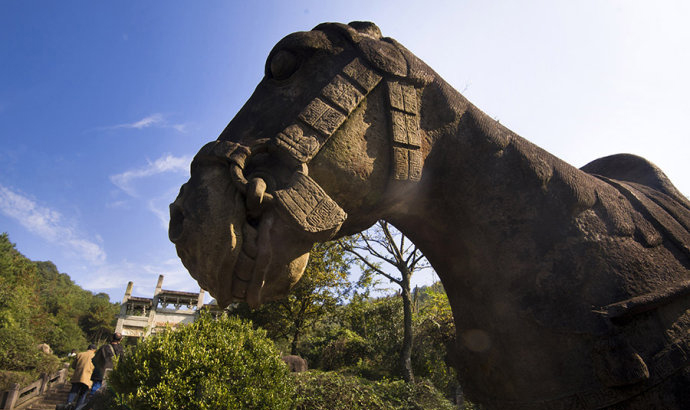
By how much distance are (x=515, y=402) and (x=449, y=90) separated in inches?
59.8

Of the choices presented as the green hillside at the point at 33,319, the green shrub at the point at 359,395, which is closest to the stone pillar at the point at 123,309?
the green hillside at the point at 33,319

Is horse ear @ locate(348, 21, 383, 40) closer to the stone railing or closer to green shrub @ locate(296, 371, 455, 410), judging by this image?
green shrub @ locate(296, 371, 455, 410)

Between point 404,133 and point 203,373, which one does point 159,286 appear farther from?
point 404,133

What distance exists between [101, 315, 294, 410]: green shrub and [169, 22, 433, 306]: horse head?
510 centimetres

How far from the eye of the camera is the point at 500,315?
167 centimetres

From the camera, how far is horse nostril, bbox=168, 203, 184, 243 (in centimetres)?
138

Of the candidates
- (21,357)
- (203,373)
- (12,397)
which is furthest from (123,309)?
(203,373)

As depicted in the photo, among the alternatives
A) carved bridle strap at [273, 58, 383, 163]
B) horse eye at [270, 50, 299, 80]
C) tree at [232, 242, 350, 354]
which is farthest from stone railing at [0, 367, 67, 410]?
carved bridle strap at [273, 58, 383, 163]

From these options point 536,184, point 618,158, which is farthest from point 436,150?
point 618,158

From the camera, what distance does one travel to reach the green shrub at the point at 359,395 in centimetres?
698

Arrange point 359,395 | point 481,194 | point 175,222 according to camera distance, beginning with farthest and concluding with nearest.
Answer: point 359,395, point 481,194, point 175,222

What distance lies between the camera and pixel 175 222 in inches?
55.2

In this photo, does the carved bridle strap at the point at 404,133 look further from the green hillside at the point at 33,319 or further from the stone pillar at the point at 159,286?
the stone pillar at the point at 159,286

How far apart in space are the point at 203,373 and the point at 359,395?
309cm
